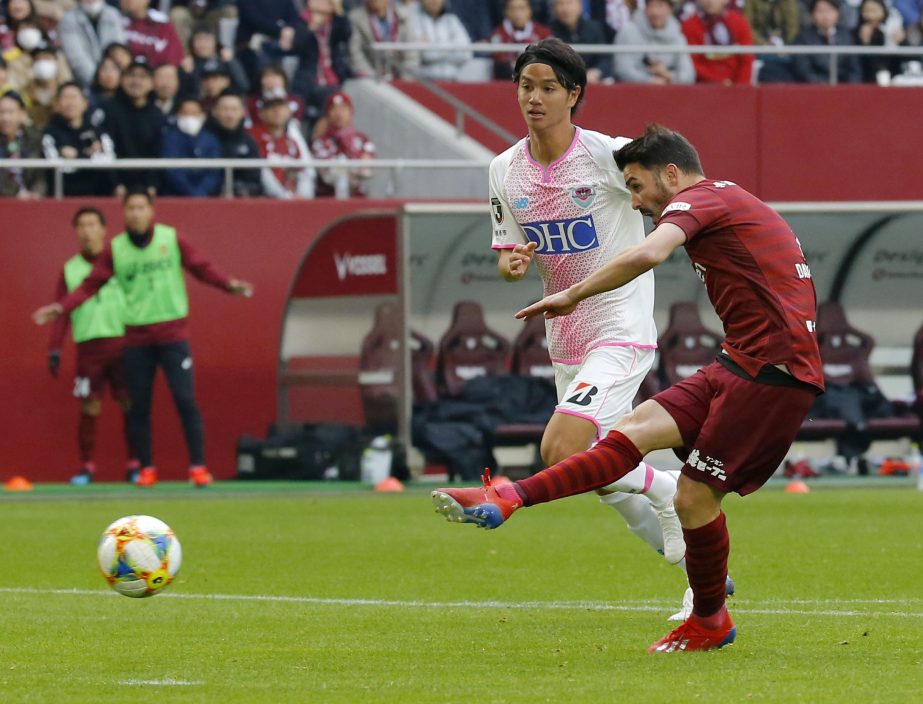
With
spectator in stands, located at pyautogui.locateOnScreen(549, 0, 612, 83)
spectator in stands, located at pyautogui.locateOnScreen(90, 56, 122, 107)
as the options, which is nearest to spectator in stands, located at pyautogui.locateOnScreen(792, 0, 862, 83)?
spectator in stands, located at pyautogui.locateOnScreen(549, 0, 612, 83)

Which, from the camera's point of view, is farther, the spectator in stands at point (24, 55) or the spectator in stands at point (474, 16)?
the spectator in stands at point (474, 16)

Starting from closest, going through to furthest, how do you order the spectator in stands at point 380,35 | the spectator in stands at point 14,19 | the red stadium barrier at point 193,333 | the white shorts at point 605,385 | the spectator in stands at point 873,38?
the white shorts at point 605,385 < the red stadium barrier at point 193,333 < the spectator in stands at point 14,19 < the spectator in stands at point 380,35 < the spectator in stands at point 873,38

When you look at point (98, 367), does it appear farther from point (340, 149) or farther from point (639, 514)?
point (639, 514)

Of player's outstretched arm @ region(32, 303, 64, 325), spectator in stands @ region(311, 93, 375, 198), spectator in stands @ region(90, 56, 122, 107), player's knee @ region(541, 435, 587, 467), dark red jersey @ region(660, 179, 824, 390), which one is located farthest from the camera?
spectator in stands @ region(311, 93, 375, 198)

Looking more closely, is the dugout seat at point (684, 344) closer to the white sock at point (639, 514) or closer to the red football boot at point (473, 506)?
the white sock at point (639, 514)

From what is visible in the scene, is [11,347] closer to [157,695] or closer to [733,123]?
[733,123]

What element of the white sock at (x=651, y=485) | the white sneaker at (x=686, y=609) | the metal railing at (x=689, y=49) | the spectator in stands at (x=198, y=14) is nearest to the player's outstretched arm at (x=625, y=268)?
the white sneaker at (x=686, y=609)

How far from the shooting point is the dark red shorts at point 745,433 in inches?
272

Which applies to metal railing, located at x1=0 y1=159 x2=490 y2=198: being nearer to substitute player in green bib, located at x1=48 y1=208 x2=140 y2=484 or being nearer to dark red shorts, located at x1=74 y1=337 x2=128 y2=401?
substitute player in green bib, located at x1=48 y1=208 x2=140 y2=484

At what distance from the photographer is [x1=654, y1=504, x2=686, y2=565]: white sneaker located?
8617 mm

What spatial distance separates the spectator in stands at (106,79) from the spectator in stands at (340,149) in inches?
91.4

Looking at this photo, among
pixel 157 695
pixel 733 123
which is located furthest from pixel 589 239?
pixel 733 123

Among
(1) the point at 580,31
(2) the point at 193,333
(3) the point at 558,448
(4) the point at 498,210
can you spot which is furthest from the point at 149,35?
(3) the point at 558,448

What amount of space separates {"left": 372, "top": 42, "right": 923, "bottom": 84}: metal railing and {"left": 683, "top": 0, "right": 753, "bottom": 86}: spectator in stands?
0.54 feet
